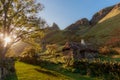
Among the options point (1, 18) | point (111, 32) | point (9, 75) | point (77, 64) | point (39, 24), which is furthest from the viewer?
point (111, 32)

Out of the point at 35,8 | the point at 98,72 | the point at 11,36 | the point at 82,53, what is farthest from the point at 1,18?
the point at 82,53

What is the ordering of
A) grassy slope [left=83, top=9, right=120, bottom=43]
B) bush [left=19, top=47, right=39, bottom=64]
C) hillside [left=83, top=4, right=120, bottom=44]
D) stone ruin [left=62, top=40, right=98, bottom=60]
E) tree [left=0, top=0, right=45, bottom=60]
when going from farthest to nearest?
1. grassy slope [left=83, top=9, right=120, bottom=43]
2. hillside [left=83, top=4, right=120, bottom=44]
3. stone ruin [left=62, top=40, right=98, bottom=60]
4. bush [left=19, top=47, right=39, bottom=64]
5. tree [left=0, top=0, right=45, bottom=60]

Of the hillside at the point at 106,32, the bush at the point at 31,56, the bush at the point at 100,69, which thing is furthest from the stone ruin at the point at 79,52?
the hillside at the point at 106,32

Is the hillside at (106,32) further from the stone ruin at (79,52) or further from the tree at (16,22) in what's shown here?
the tree at (16,22)

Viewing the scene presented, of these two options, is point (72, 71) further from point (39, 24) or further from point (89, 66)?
point (39, 24)

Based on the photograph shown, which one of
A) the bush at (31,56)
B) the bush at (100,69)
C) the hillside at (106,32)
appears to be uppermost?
the hillside at (106,32)

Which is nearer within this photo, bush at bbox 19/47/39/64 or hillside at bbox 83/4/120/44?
bush at bbox 19/47/39/64

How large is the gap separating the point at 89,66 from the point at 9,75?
16.8 m

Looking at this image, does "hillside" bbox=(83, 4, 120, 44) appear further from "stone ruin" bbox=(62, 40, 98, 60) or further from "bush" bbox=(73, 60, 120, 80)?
"bush" bbox=(73, 60, 120, 80)

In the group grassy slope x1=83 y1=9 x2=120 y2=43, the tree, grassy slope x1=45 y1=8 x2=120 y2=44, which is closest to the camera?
the tree

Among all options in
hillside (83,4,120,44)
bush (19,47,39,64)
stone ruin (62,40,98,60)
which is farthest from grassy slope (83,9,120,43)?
bush (19,47,39,64)

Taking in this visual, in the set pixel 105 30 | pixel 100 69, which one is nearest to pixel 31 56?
pixel 100 69

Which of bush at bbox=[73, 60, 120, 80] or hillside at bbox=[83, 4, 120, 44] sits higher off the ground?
hillside at bbox=[83, 4, 120, 44]

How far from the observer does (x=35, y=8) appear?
48344mm
